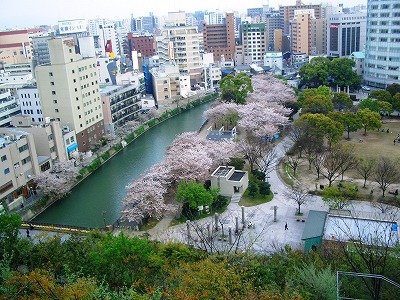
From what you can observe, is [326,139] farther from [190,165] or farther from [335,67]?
[335,67]

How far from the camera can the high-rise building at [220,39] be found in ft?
174

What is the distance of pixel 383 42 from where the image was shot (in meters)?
32.5

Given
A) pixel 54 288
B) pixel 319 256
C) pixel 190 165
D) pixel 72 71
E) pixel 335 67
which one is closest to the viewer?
pixel 54 288

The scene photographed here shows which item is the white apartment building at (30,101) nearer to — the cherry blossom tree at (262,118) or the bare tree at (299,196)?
the cherry blossom tree at (262,118)

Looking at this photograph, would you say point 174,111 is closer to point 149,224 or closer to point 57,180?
point 57,180

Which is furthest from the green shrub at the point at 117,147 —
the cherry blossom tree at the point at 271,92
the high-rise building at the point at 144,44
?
the high-rise building at the point at 144,44

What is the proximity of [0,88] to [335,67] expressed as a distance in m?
27.2

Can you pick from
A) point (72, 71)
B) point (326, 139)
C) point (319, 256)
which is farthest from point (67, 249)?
point (326, 139)

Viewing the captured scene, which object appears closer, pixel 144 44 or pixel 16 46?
pixel 16 46

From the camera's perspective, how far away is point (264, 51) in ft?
177

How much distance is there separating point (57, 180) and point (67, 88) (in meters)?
6.42

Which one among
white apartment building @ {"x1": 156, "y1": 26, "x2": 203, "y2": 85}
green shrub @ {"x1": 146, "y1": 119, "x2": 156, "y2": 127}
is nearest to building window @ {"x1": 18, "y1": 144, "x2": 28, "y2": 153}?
A: green shrub @ {"x1": 146, "y1": 119, "x2": 156, "y2": 127}

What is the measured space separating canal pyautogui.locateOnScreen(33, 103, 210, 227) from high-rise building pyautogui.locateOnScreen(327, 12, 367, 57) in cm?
2415

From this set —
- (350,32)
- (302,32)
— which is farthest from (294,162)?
(302,32)
